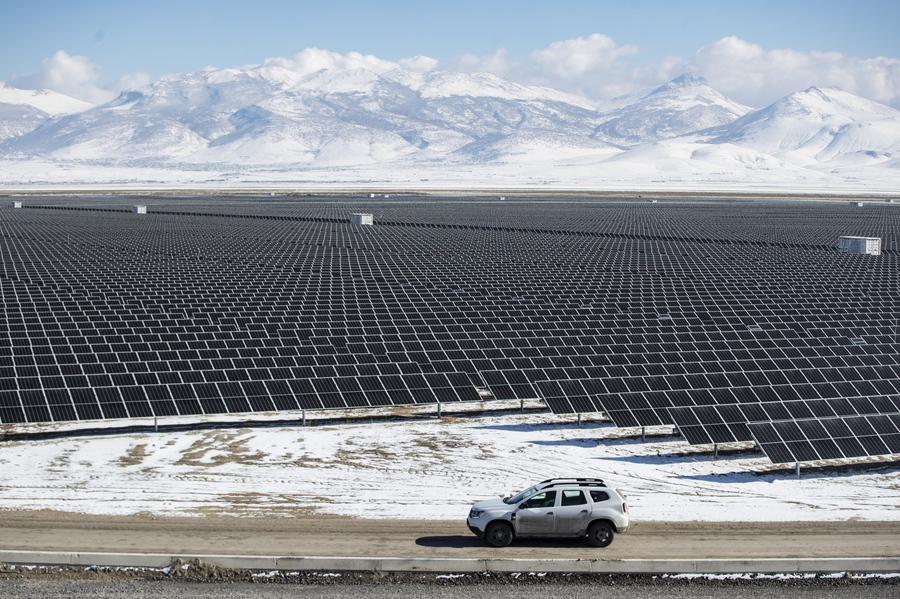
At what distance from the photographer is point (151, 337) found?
3531 cm

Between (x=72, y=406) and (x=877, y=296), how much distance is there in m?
39.9

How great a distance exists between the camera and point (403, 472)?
22.9m

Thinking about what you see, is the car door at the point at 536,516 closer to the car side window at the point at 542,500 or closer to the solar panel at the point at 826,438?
the car side window at the point at 542,500

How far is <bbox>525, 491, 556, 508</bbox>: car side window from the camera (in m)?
17.2

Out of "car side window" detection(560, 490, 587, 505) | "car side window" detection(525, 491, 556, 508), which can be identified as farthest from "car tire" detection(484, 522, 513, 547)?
"car side window" detection(560, 490, 587, 505)

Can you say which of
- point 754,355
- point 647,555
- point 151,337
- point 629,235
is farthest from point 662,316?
point 629,235

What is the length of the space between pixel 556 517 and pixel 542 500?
1.31ft

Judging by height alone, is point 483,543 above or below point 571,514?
below

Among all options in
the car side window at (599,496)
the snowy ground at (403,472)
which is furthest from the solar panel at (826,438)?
the car side window at (599,496)

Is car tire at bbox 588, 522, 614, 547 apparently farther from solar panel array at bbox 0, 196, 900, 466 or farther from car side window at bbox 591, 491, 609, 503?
solar panel array at bbox 0, 196, 900, 466

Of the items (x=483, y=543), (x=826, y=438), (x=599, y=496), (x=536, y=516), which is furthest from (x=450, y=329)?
(x=536, y=516)

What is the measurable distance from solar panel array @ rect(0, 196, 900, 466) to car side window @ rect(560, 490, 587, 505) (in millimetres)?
8731

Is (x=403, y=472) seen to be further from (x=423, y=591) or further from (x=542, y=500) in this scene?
(x=423, y=591)

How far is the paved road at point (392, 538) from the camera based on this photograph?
17203 mm
